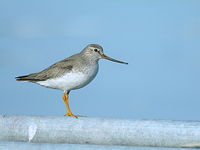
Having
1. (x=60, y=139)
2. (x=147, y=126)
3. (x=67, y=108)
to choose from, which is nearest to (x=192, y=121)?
(x=147, y=126)

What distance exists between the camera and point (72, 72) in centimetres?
743

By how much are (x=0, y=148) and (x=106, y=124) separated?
2027mm

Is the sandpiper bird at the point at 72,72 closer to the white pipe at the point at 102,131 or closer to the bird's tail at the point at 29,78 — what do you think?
the bird's tail at the point at 29,78

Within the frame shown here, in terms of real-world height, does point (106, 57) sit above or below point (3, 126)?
above

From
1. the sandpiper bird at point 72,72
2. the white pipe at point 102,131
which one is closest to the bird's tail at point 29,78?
the sandpiper bird at point 72,72

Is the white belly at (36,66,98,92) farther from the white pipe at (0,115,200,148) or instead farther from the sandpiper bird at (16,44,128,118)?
the white pipe at (0,115,200,148)

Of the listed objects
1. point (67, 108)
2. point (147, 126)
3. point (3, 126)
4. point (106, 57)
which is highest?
point (106, 57)

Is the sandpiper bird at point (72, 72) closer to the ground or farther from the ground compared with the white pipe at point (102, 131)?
farther from the ground

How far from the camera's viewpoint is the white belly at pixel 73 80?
24.1ft

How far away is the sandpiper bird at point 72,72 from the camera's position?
7406mm

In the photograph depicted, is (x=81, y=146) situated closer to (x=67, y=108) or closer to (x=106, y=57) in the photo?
(x=67, y=108)

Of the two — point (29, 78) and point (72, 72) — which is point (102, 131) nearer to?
point (72, 72)

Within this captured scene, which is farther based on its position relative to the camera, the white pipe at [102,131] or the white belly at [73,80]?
the white belly at [73,80]

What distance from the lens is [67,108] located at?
26.0 ft
